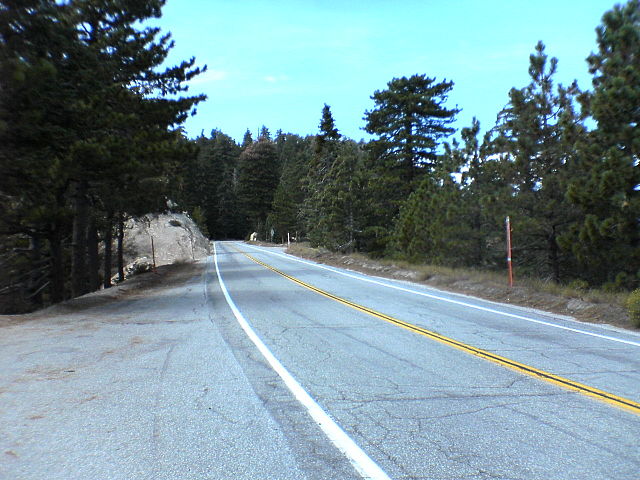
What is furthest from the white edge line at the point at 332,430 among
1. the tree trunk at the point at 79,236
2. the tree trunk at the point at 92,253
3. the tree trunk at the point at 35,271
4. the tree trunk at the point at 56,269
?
the tree trunk at the point at 92,253

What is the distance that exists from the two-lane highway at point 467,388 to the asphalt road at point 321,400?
2 cm

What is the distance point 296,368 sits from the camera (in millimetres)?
6914

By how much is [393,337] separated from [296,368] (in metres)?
2.58

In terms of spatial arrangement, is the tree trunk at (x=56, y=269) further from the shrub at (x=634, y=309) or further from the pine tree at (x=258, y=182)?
the pine tree at (x=258, y=182)

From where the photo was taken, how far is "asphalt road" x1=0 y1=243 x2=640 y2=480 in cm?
405

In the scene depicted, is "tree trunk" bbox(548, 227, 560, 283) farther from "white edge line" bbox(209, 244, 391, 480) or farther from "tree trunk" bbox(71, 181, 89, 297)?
"tree trunk" bbox(71, 181, 89, 297)

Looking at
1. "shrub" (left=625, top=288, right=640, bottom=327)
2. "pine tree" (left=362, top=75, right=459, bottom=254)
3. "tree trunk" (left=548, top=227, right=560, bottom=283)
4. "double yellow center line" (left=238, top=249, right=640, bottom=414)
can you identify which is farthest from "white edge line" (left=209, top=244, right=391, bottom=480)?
"pine tree" (left=362, top=75, right=459, bottom=254)

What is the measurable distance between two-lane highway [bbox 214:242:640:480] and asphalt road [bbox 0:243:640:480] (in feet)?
0.07

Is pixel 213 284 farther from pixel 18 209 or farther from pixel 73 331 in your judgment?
pixel 73 331

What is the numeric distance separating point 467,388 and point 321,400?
1.71m

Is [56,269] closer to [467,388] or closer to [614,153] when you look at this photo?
[467,388]

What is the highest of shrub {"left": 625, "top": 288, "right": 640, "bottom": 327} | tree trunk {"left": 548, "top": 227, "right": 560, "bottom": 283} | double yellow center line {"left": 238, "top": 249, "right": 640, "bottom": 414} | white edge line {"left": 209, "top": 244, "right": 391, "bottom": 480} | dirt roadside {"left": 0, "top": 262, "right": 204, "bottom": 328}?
tree trunk {"left": 548, "top": 227, "right": 560, "bottom": 283}

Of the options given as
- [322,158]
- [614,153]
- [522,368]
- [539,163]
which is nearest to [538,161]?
[539,163]

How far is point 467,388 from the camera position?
596 centimetres
